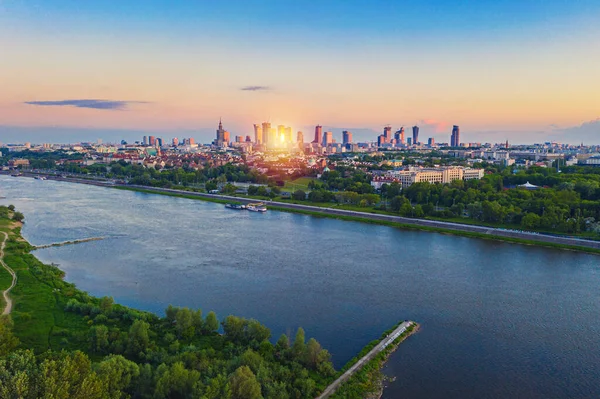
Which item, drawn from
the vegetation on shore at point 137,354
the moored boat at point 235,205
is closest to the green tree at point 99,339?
the vegetation on shore at point 137,354

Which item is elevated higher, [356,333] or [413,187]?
[413,187]

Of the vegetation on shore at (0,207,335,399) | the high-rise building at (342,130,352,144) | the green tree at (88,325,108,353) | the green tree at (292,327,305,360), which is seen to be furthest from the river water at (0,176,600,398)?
the high-rise building at (342,130,352,144)

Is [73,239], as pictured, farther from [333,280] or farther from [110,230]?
[333,280]

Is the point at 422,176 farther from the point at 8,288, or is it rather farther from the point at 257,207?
the point at 8,288

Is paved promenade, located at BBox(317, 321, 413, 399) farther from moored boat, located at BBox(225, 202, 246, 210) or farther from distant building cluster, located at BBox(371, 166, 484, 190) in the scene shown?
distant building cluster, located at BBox(371, 166, 484, 190)

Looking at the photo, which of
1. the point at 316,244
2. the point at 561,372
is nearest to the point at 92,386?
the point at 561,372

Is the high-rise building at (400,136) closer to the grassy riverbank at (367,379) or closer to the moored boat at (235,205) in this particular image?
the moored boat at (235,205)
